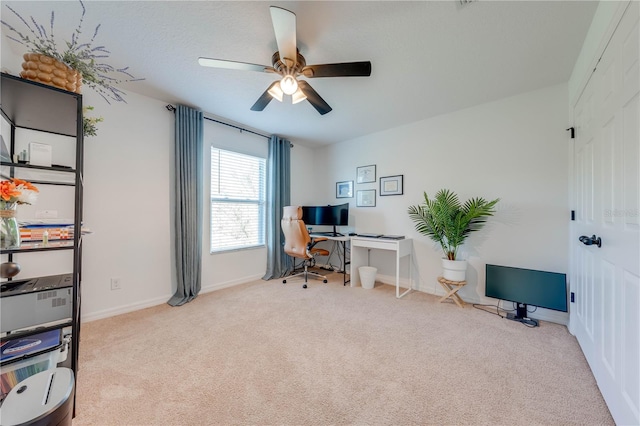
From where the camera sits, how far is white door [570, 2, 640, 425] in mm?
1032

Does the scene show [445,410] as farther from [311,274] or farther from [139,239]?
[139,239]

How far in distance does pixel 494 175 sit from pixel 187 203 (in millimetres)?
3580

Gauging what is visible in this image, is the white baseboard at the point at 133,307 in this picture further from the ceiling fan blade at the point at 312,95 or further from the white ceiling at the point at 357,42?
the ceiling fan blade at the point at 312,95

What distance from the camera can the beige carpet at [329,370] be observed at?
4.05 ft

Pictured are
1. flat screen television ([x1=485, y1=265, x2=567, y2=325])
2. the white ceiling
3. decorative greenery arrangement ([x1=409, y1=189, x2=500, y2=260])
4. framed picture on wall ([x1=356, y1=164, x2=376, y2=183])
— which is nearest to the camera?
the white ceiling

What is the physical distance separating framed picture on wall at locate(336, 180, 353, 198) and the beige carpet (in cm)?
205

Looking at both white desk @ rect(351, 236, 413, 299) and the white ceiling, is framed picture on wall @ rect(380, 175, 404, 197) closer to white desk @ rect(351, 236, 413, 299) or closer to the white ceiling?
white desk @ rect(351, 236, 413, 299)

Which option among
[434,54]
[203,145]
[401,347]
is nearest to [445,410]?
[401,347]

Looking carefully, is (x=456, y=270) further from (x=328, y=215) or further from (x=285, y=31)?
(x=285, y=31)

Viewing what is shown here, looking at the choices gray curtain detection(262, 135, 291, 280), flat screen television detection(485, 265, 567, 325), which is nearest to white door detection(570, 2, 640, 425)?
flat screen television detection(485, 265, 567, 325)

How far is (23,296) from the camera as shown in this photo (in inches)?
41.8

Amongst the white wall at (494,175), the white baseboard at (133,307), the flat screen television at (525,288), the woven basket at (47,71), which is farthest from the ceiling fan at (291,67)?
the white baseboard at (133,307)

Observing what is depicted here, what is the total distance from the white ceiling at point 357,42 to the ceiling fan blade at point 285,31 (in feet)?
0.58

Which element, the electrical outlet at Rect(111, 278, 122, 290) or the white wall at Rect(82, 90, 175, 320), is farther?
the electrical outlet at Rect(111, 278, 122, 290)
